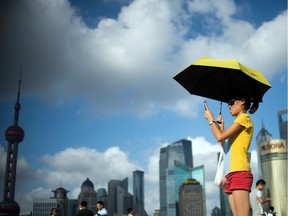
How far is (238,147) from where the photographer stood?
11.9ft

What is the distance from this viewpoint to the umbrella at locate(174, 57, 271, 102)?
4.05m

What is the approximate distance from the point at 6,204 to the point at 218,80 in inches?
4950

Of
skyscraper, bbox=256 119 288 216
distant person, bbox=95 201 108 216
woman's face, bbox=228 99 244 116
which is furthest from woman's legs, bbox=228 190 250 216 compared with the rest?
skyscraper, bbox=256 119 288 216

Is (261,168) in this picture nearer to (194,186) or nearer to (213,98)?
(194,186)

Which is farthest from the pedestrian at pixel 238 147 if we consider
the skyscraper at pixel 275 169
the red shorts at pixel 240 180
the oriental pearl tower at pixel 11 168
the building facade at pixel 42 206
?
the building facade at pixel 42 206

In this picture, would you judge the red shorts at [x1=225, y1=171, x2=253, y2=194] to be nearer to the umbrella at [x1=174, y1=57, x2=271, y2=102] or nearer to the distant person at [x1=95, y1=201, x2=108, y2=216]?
the umbrella at [x1=174, y1=57, x2=271, y2=102]

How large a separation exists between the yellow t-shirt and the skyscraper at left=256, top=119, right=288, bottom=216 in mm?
144891

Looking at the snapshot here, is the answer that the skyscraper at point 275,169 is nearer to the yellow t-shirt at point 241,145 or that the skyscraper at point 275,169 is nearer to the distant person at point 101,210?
the distant person at point 101,210

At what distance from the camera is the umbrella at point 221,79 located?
13.3 feet

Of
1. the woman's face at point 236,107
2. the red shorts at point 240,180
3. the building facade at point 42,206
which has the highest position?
the building facade at point 42,206

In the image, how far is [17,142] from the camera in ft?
405

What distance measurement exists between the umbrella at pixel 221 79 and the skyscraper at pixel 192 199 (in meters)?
184

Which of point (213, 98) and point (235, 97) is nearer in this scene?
point (235, 97)

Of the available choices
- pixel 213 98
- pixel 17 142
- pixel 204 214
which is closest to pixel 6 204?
pixel 17 142
